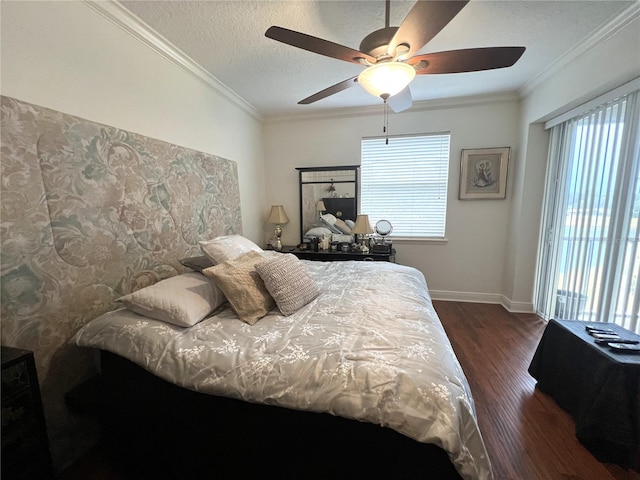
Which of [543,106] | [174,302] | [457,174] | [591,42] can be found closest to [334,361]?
[174,302]

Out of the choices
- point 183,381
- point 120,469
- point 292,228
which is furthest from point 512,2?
point 120,469

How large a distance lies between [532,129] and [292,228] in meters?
3.15

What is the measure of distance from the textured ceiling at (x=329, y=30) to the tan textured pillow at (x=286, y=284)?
1645 millimetres

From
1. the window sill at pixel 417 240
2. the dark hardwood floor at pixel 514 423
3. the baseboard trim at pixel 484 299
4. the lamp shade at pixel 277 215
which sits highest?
the lamp shade at pixel 277 215

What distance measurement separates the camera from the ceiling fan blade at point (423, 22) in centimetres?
102

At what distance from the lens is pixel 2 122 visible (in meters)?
1.16

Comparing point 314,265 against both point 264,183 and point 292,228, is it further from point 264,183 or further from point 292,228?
point 264,183

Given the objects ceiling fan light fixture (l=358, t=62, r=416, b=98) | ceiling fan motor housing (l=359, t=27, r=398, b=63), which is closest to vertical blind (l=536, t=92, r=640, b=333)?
ceiling fan light fixture (l=358, t=62, r=416, b=98)

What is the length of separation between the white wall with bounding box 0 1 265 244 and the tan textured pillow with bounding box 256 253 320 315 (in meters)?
1.38

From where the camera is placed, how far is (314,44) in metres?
1.39

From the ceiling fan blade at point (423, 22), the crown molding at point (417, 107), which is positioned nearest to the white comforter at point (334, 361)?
the ceiling fan blade at point (423, 22)

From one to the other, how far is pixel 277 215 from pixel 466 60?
269 cm

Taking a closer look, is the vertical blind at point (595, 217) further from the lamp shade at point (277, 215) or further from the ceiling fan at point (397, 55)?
the lamp shade at point (277, 215)

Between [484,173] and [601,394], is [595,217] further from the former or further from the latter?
[601,394]
